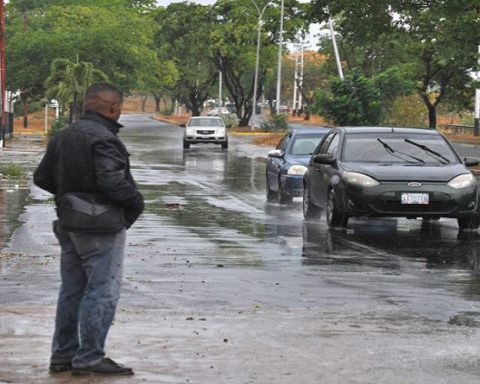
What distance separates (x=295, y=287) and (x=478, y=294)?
5.25 ft

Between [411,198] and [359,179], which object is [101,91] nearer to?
[411,198]

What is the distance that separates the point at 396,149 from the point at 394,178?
1.16 metres

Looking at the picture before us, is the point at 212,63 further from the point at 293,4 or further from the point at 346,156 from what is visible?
the point at 346,156

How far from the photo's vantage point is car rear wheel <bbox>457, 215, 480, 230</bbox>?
15.6 m

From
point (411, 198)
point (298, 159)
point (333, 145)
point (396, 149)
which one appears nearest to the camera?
point (411, 198)

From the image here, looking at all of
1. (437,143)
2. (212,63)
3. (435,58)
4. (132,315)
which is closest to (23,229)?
(437,143)

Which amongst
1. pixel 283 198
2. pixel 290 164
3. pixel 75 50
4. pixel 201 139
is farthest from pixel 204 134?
pixel 290 164

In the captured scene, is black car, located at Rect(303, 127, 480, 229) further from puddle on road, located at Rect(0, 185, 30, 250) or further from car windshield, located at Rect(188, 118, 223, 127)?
car windshield, located at Rect(188, 118, 223, 127)

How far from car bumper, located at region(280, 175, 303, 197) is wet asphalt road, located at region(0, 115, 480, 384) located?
2.93m

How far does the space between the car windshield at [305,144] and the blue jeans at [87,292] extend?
16.0 m

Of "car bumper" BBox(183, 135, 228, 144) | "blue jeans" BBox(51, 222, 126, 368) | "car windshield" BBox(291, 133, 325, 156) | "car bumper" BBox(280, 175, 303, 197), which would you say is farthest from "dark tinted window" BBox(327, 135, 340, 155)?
"car bumper" BBox(183, 135, 228, 144)

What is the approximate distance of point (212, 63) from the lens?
98.8 meters

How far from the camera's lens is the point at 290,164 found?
70.9 ft

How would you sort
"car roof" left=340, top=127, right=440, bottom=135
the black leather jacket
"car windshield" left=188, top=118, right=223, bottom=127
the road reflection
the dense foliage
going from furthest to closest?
1. "car windshield" left=188, top=118, right=223, bottom=127
2. the dense foliage
3. "car roof" left=340, top=127, right=440, bottom=135
4. the road reflection
5. the black leather jacket
